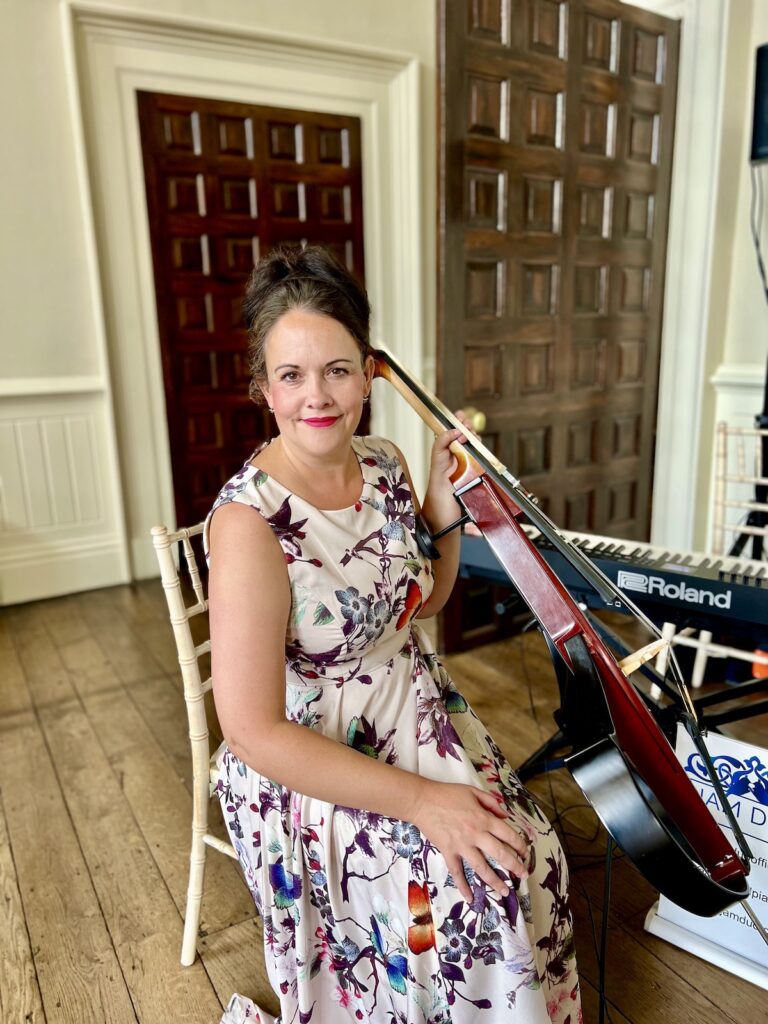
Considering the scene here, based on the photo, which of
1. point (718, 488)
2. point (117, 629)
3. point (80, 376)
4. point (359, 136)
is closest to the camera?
point (718, 488)

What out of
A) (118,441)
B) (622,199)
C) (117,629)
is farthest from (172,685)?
(622,199)

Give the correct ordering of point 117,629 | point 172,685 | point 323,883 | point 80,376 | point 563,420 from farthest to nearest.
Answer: point 80,376 → point 117,629 → point 563,420 → point 172,685 → point 323,883

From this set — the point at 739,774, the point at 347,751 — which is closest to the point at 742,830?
the point at 739,774

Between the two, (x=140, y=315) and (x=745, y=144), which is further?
(x=140, y=315)

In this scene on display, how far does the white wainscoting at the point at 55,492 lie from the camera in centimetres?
313

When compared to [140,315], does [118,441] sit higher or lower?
lower

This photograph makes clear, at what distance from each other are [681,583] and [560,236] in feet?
5.09

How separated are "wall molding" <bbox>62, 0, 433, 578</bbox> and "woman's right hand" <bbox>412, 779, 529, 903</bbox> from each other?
95.8 inches

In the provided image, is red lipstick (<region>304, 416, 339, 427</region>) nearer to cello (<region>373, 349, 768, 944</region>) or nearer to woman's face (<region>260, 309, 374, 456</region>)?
woman's face (<region>260, 309, 374, 456</region>)

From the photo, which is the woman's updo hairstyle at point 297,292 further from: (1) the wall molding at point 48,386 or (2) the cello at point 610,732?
(1) the wall molding at point 48,386

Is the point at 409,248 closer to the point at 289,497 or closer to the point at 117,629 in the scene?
the point at 117,629

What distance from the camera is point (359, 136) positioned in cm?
363

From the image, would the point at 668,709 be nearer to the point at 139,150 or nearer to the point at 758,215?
the point at 758,215

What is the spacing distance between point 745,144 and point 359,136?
1769mm
